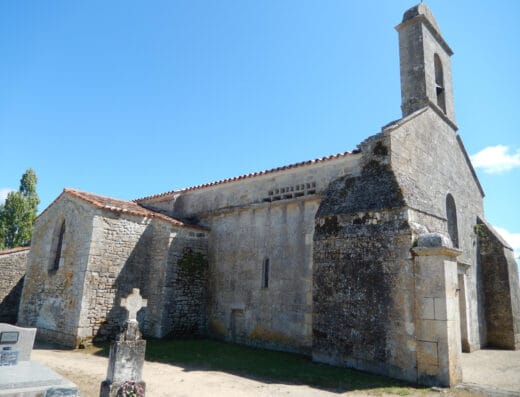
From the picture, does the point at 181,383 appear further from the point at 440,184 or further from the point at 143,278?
the point at 440,184

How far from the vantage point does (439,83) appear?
13.7 m

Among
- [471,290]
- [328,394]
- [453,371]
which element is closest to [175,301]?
[328,394]

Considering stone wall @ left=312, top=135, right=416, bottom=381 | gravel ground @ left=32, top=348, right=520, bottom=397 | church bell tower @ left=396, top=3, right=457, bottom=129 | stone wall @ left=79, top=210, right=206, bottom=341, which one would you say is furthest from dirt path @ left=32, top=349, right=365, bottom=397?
church bell tower @ left=396, top=3, right=457, bottom=129

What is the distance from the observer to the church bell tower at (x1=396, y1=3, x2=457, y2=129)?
12.4 m

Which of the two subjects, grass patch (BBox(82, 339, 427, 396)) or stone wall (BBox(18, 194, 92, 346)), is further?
stone wall (BBox(18, 194, 92, 346))

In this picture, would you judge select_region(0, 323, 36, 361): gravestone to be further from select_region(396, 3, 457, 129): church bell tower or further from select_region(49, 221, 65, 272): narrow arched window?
select_region(396, 3, 457, 129): church bell tower

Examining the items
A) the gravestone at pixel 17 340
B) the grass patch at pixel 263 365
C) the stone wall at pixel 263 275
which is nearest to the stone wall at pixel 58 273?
the grass patch at pixel 263 365

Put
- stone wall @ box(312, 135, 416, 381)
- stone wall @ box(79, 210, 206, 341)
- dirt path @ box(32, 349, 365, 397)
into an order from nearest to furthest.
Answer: dirt path @ box(32, 349, 365, 397) < stone wall @ box(312, 135, 416, 381) < stone wall @ box(79, 210, 206, 341)

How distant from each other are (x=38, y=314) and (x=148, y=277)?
4.35 metres

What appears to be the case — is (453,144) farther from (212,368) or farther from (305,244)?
(212,368)

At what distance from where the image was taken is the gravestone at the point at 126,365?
6.03 meters

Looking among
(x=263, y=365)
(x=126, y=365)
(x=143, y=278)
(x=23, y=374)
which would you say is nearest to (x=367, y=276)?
(x=263, y=365)

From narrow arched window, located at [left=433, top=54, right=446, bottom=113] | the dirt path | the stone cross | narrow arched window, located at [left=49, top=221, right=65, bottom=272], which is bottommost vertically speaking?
the dirt path

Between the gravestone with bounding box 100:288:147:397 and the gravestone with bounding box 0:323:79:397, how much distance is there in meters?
0.96
